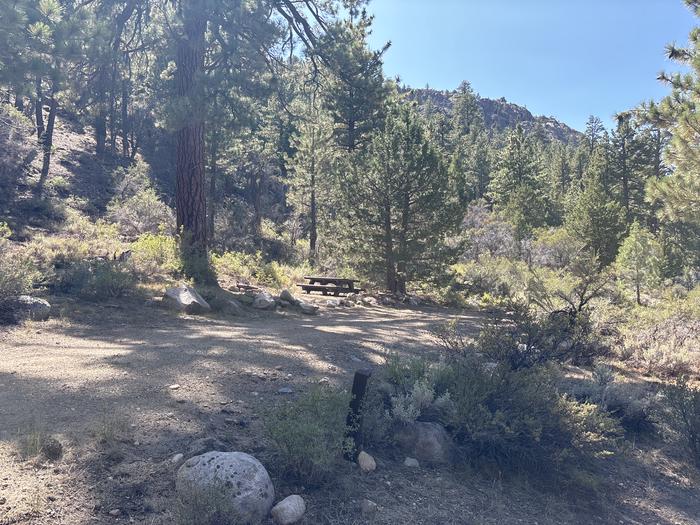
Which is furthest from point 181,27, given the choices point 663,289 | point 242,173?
point 242,173

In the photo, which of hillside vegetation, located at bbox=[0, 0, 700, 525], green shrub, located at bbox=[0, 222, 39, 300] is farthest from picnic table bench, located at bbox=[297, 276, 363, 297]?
green shrub, located at bbox=[0, 222, 39, 300]

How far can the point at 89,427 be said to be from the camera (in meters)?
3.99

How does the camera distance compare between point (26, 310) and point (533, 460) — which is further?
point (26, 310)

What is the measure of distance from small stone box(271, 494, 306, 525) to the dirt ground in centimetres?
13

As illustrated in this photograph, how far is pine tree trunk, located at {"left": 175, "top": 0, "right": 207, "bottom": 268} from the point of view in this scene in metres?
12.7

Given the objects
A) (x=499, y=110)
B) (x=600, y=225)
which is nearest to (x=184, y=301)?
(x=600, y=225)

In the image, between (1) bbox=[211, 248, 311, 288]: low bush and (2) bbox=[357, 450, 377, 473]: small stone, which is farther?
(1) bbox=[211, 248, 311, 288]: low bush

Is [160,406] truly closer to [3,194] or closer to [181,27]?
[181,27]

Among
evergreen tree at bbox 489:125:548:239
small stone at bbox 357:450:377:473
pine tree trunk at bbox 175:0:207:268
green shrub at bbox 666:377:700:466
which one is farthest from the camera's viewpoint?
evergreen tree at bbox 489:125:548:239

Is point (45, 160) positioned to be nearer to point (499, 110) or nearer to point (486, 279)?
point (486, 279)

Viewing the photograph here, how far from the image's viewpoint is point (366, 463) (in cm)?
447

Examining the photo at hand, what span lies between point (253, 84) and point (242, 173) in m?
30.0

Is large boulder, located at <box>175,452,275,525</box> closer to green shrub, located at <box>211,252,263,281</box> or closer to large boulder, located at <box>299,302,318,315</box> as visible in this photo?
large boulder, located at <box>299,302,318,315</box>

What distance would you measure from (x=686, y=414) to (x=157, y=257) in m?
10.8
